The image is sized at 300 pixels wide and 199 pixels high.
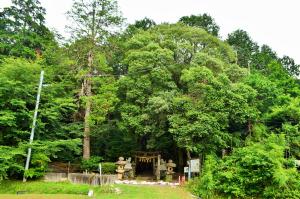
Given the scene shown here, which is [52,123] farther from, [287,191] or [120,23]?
[287,191]

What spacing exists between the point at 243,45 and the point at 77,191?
25.6m

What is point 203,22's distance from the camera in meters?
30.8

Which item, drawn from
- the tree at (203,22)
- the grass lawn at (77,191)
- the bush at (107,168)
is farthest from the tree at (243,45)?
the grass lawn at (77,191)

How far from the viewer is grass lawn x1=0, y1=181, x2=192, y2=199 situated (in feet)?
45.4

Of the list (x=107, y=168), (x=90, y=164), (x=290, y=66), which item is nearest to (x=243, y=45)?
(x=290, y=66)

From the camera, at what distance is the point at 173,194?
14.4m

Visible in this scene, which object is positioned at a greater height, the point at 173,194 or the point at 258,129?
the point at 258,129

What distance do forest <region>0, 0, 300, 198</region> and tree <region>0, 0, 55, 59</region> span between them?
0.45 ft

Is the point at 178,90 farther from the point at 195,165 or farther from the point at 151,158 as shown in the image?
the point at 195,165

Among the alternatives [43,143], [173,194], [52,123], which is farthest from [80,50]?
[173,194]

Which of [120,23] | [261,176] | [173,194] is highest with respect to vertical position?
[120,23]

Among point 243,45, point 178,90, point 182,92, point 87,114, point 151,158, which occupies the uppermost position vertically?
point 243,45

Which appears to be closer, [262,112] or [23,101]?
[23,101]

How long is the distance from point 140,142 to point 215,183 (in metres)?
8.77
